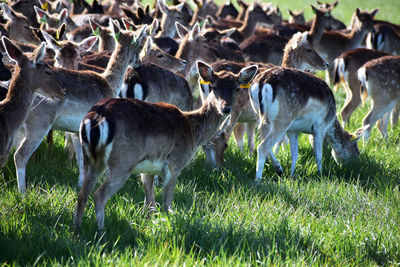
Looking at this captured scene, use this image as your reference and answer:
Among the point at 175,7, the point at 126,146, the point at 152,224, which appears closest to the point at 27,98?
the point at 126,146

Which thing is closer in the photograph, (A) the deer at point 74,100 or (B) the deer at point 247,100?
(A) the deer at point 74,100

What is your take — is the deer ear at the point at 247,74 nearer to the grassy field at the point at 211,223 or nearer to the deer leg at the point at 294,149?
the grassy field at the point at 211,223

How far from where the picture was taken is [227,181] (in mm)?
6125

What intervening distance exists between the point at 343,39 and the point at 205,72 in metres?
8.30

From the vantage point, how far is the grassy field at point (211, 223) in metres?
4.14

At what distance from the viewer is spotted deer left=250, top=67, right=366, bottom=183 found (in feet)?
21.5

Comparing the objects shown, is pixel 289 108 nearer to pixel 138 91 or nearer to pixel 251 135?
pixel 251 135

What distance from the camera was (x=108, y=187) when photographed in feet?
15.0

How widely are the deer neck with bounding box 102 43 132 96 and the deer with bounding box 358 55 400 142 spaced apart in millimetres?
3613

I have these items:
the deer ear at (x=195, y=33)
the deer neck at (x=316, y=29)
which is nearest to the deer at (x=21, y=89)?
the deer ear at (x=195, y=33)

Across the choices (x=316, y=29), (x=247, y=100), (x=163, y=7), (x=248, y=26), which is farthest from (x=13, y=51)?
(x=248, y=26)

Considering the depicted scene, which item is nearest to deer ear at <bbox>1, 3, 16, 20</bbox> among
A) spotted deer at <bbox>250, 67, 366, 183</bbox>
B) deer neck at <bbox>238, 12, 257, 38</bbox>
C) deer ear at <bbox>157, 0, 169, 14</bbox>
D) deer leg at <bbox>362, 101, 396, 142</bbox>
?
deer ear at <bbox>157, 0, 169, 14</bbox>

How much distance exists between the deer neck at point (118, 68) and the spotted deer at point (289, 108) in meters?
1.43

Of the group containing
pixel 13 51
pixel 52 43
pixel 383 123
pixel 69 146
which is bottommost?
pixel 69 146
